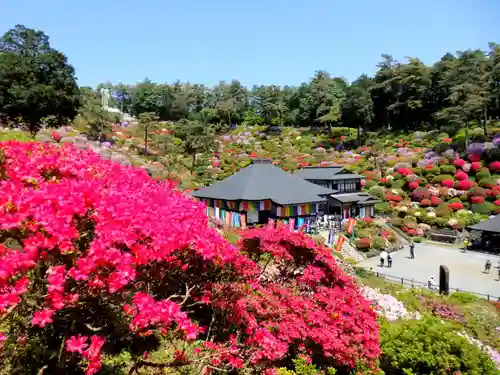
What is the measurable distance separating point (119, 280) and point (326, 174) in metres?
34.8

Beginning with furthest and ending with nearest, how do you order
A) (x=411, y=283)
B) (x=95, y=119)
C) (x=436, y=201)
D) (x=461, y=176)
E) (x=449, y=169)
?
(x=95, y=119)
(x=449, y=169)
(x=461, y=176)
(x=436, y=201)
(x=411, y=283)

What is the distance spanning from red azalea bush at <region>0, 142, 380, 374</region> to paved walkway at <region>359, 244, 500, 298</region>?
14.6 m

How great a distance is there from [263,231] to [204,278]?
3.64 m

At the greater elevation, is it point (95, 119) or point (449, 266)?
point (95, 119)

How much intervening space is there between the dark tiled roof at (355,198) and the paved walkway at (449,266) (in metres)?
6.93

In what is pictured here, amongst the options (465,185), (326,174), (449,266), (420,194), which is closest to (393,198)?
(420,194)

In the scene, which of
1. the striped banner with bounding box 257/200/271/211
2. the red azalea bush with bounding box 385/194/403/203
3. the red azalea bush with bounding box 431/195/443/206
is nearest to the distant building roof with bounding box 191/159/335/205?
the striped banner with bounding box 257/200/271/211

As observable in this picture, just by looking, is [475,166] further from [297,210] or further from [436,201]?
[297,210]

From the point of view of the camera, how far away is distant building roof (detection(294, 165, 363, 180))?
35594 mm

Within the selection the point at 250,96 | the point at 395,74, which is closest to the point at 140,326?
the point at 395,74

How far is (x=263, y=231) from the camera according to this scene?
8969 mm

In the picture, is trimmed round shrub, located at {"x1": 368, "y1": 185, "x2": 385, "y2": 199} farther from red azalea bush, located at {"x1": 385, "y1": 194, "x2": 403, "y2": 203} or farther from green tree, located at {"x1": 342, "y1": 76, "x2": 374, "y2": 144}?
green tree, located at {"x1": 342, "y1": 76, "x2": 374, "y2": 144}

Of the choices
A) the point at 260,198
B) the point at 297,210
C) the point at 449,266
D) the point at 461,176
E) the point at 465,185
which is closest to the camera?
the point at 449,266

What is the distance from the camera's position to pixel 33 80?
2784 centimetres
